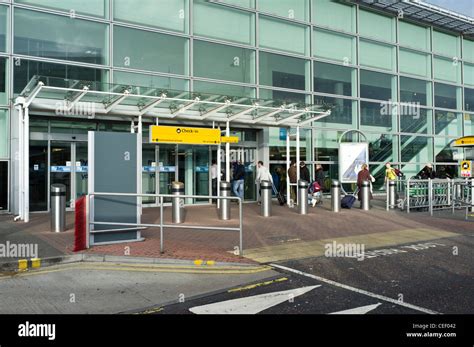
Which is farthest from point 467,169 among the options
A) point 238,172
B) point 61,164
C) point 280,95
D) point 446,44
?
point 61,164

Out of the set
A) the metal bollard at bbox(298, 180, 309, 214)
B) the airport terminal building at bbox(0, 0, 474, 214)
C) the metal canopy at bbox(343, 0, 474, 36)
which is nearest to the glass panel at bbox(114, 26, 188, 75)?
the airport terminal building at bbox(0, 0, 474, 214)

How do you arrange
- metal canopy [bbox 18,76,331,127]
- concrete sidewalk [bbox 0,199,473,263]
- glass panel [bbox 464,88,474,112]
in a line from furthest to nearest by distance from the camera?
glass panel [bbox 464,88,474,112]
metal canopy [bbox 18,76,331,127]
concrete sidewalk [bbox 0,199,473,263]

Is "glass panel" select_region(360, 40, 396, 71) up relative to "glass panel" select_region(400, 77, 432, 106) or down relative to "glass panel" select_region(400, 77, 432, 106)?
up

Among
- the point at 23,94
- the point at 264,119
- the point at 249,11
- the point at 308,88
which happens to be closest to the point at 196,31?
the point at 249,11

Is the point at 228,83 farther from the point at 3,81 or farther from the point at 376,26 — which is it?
the point at 376,26

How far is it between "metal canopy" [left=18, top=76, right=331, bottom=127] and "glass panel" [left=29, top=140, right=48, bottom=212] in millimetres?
1481

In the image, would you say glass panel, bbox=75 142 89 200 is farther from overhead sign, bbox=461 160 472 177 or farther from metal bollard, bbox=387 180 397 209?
overhead sign, bbox=461 160 472 177

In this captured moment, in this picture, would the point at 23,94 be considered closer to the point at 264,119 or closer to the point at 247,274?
the point at 264,119

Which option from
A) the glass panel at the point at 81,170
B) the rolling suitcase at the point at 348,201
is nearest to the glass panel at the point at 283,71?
the rolling suitcase at the point at 348,201

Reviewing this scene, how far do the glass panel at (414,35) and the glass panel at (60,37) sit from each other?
→ 620 inches

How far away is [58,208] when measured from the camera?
34.5 ft

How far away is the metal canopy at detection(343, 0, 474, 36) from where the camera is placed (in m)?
22.5

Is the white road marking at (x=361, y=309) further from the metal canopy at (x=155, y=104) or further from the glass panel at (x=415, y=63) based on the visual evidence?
the glass panel at (x=415, y=63)
